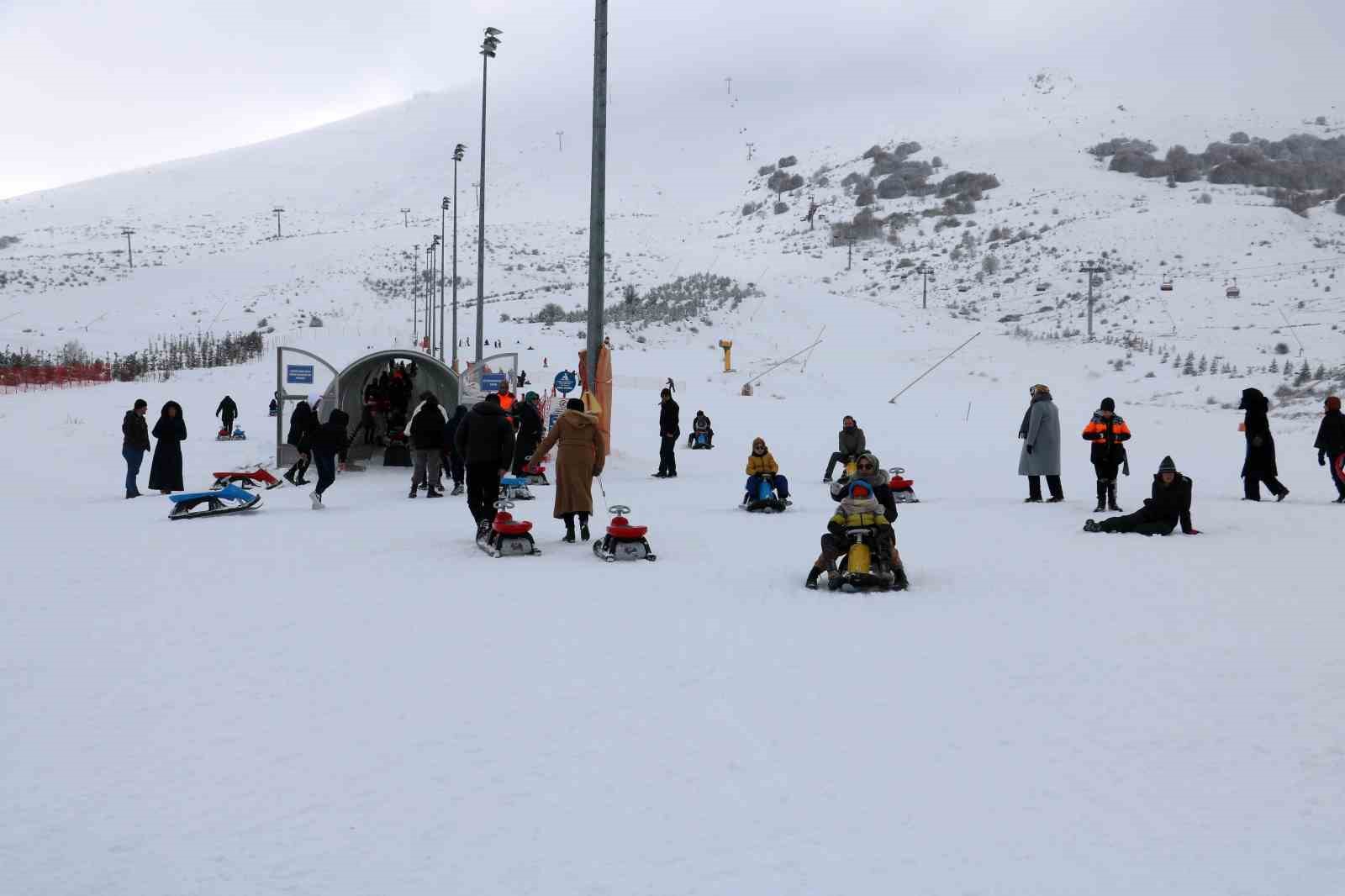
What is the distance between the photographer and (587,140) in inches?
5945

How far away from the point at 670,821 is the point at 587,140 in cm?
15202

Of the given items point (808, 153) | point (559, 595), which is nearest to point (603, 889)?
point (559, 595)

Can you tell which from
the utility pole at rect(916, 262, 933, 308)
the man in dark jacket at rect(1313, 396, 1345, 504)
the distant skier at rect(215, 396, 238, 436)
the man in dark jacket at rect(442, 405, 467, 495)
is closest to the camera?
the man in dark jacket at rect(1313, 396, 1345, 504)

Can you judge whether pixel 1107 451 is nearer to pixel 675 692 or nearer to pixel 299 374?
pixel 675 692

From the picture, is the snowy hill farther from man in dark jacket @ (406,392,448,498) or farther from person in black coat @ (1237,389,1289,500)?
man in dark jacket @ (406,392,448,498)

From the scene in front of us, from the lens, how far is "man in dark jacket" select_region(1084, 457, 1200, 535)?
14.2 meters

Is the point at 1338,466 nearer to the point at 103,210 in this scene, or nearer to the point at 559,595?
the point at 559,595

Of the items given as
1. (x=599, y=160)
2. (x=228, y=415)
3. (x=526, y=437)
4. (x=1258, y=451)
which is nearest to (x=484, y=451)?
(x=526, y=437)

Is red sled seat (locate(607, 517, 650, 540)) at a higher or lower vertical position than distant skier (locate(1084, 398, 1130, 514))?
lower

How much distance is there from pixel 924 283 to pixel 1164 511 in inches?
1982

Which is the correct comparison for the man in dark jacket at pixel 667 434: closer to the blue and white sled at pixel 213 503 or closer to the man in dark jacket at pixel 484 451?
the blue and white sled at pixel 213 503

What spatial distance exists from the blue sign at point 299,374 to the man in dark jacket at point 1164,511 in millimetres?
15477

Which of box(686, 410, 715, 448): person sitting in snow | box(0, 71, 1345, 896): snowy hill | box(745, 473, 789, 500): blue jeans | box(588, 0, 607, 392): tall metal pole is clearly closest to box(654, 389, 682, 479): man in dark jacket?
box(0, 71, 1345, 896): snowy hill

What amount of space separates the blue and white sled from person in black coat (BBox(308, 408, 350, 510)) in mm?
896
